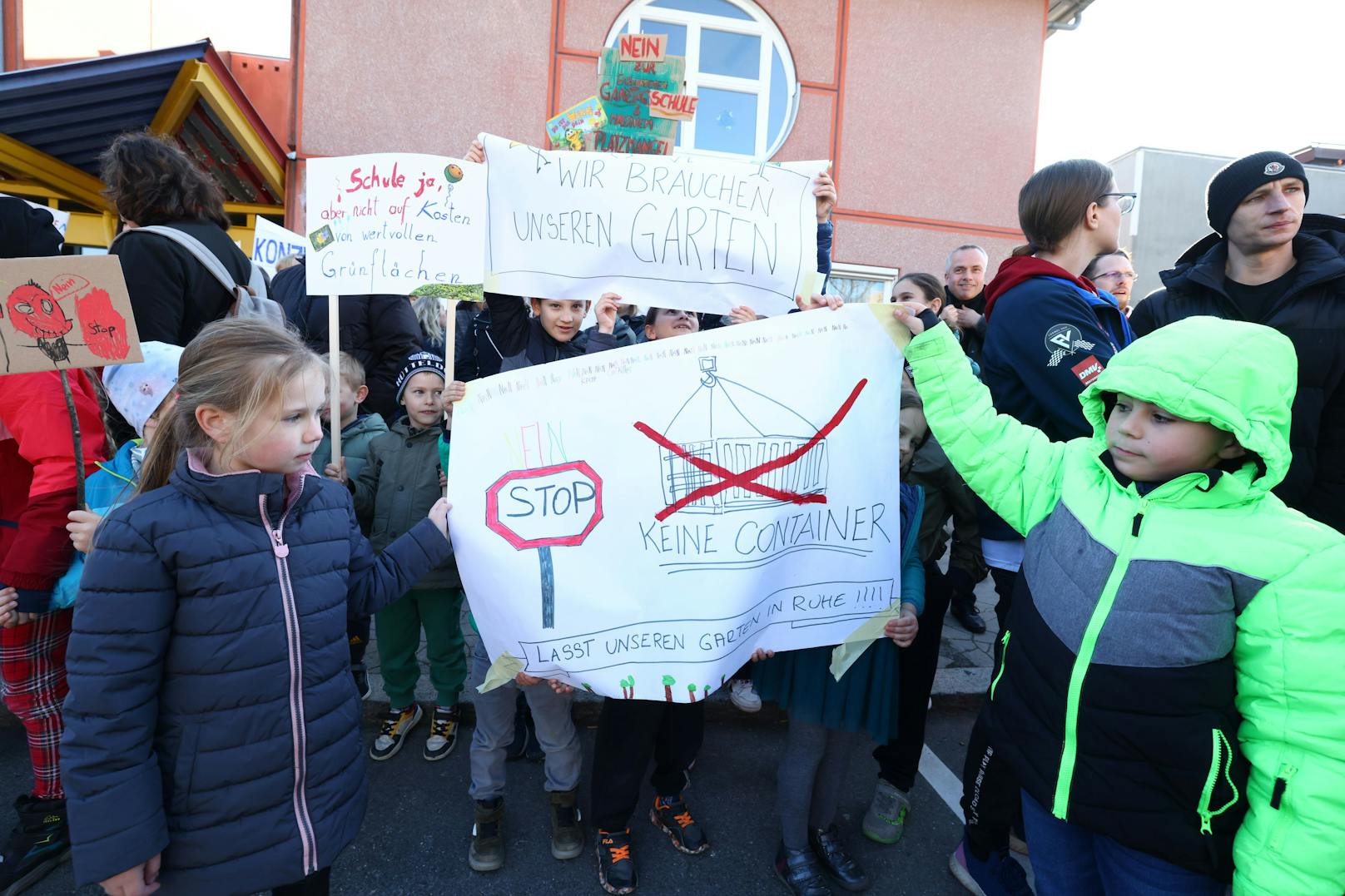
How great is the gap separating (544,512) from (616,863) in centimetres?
121

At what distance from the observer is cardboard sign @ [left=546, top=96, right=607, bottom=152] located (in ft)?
8.89

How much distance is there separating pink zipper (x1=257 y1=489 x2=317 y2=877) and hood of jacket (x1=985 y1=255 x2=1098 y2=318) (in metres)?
2.17

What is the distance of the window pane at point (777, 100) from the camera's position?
856 centimetres

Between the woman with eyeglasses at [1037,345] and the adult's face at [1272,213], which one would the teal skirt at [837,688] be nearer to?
the woman with eyeglasses at [1037,345]

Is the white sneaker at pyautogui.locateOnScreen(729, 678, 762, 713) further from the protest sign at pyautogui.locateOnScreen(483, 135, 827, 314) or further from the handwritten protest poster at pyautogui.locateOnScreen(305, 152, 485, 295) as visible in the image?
the handwritten protest poster at pyautogui.locateOnScreen(305, 152, 485, 295)

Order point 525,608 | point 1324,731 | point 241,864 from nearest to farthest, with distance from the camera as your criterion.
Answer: point 1324,731 < point 241,864 < point 525,608

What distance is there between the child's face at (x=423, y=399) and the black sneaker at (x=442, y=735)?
122cm

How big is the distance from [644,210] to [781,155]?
696 cm

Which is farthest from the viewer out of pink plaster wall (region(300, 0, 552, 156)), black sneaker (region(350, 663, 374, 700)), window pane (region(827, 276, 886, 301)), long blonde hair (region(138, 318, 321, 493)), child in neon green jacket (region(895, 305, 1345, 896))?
window pane (region(827, 276, 886, 301))

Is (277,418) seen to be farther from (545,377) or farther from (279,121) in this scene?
(279,121)

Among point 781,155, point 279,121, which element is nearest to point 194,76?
point 279,121

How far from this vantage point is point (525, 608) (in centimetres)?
193

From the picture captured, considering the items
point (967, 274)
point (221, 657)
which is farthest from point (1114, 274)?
point (221, 657)

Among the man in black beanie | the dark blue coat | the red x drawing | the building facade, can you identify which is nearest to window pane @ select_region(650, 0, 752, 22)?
the building facade
